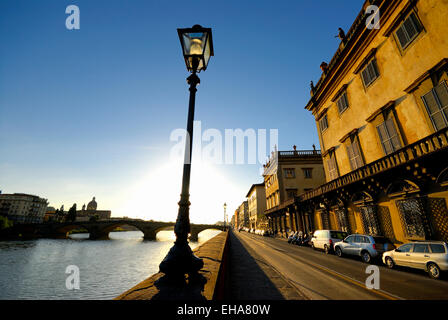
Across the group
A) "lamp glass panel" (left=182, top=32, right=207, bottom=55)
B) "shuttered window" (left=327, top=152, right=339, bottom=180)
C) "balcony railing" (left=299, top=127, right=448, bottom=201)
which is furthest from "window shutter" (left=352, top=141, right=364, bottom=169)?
"lamp glass panel" (left=182, top=32, right=207, bottom=55)

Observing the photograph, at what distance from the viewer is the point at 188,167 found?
4.05 meters

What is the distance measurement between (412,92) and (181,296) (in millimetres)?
15918

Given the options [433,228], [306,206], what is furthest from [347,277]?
[306,206]

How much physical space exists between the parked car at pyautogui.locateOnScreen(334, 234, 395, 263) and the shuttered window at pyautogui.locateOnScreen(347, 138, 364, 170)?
642 cm

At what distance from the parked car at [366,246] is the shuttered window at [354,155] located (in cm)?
642

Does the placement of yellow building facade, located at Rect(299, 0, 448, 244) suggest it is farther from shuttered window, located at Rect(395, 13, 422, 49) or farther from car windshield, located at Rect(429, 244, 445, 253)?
car windshield, located at Rect(429, 244, 445, 253)

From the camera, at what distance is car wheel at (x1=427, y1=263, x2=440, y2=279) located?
739 cm

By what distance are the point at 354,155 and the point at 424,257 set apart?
1022 cm

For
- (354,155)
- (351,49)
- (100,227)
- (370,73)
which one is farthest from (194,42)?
(100,227)

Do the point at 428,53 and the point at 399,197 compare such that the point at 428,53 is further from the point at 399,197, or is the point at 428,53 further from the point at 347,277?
the point at 347,277

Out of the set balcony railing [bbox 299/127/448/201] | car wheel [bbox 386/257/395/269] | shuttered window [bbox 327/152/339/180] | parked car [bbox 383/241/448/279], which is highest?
shuttered window [bbox 327/152/339/180]

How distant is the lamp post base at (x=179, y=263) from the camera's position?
11.1ft

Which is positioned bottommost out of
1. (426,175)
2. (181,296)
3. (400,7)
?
(181,296)

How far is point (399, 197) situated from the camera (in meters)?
12.3
